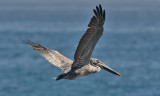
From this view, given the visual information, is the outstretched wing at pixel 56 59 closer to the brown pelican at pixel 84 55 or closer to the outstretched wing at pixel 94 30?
the brown pelican at pixel 84 55

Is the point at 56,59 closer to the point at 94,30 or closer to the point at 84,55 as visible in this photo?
the point at 84,55

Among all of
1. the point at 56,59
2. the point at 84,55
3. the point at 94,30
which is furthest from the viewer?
the point at 56,59

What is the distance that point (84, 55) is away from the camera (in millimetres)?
10164

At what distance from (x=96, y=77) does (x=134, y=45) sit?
21844 millimetres

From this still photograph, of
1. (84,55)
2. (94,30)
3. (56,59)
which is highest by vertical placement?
(94,30)

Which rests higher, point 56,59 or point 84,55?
point 56,59

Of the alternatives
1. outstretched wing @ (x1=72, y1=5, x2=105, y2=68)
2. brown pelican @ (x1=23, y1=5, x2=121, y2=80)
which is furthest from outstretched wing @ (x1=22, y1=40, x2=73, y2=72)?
outstretched wing @ (x1=72, y1=5, x2=105, y2=68)

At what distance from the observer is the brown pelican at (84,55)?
9758mm

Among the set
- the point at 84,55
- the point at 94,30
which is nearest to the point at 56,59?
the point at 84,55

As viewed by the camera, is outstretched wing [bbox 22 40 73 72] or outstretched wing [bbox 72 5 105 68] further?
outstretched wing [bbox 22 40 73 72]

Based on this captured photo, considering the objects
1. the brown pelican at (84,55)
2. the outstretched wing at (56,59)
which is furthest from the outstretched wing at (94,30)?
the outstretched wing at (56,59)

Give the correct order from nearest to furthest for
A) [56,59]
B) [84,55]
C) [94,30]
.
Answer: [94,30]
[84,55]
[56,59]

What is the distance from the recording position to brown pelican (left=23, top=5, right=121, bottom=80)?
32.0 ft

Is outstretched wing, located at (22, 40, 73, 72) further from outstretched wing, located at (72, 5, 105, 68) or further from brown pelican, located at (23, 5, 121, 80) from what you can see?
outstretched wing, located at (72, 5, 105, 68)
